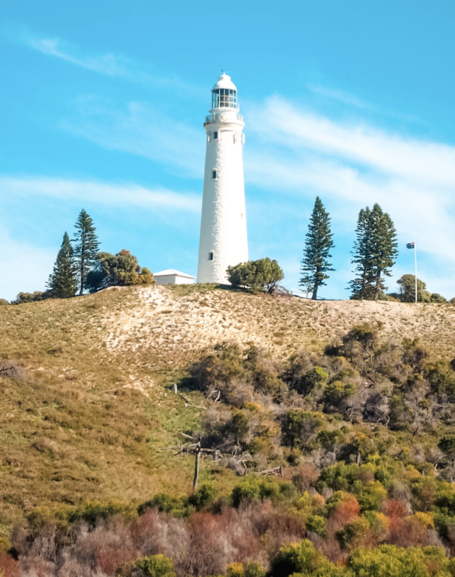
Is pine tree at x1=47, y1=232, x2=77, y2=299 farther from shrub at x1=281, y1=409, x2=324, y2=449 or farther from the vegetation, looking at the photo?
shrub at x1=281, y1=409, x2=324, y2=449

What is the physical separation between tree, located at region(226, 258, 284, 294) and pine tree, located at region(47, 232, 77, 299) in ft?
49.1

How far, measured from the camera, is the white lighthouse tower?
55875 mm

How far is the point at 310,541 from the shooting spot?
18703 mm

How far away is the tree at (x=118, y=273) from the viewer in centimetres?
5941

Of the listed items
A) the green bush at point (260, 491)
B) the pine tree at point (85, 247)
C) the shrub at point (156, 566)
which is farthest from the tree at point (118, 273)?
the shrub at point (156, 566)

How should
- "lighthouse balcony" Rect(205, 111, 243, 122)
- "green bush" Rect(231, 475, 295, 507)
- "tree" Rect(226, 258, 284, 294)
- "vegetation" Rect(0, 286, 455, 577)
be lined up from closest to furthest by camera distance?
1. "vegetation" Rect(0, 286, 455, 577)
2. "green bush" Rect(231, 475, 295, 507)
3. "tree" Rect(226, 258, 284, 294)
4. "lighthouse balcony" Rect(205, 111, 243, 122)

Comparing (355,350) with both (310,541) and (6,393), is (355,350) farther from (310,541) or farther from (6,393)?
(310,541)

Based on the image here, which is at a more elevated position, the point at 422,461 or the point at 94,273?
the point at 94,273

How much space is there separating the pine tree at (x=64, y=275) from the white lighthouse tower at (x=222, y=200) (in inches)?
483

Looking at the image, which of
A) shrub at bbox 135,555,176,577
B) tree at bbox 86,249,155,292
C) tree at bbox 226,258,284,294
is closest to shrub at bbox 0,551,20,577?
shrub at bbox 135,555,176,577

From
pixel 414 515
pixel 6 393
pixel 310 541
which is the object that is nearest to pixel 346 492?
pixel 414 515

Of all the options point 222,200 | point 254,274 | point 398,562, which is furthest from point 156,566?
point 222,200

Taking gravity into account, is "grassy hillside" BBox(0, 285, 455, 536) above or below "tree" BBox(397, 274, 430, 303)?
below

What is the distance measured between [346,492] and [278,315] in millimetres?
29165
